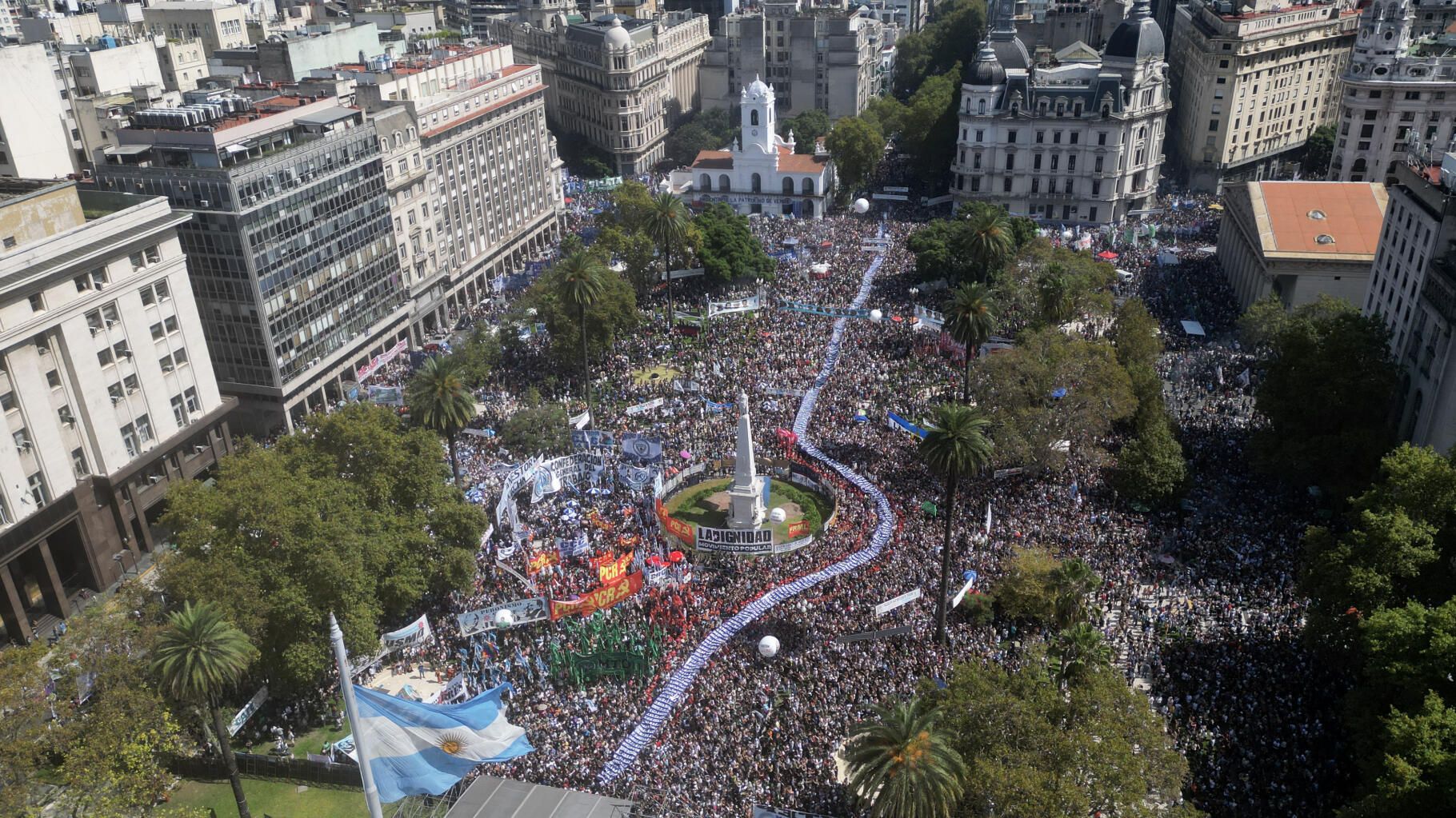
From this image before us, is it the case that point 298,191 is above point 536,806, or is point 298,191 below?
above

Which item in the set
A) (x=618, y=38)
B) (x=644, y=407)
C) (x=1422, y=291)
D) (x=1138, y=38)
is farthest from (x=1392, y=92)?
(x=618, y=38)

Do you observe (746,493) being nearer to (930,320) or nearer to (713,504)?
(713,504)

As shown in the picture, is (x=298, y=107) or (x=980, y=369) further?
(x=298, y=107)

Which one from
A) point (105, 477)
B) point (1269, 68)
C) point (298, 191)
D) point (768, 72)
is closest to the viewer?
point (105, 477)

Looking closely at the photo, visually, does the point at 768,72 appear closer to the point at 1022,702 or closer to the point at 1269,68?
the point at 1269,68

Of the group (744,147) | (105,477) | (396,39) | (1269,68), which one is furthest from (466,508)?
(1269,68)

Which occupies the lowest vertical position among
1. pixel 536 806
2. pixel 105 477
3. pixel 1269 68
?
pixel 536 806
